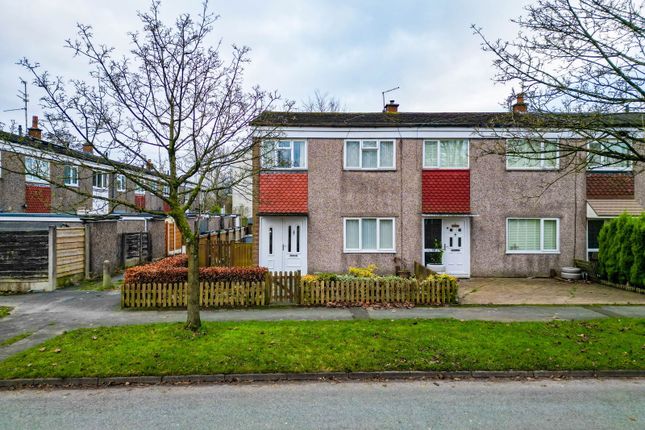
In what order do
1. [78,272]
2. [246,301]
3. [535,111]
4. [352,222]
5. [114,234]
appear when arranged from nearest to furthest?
[535,111] → [246,301] → [78,272] → [352,222] → [114,234]

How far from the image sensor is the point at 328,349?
24.5 feet

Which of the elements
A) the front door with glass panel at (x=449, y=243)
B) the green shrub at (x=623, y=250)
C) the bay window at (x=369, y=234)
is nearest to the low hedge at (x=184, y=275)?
the bay window at (x=369, y=234)

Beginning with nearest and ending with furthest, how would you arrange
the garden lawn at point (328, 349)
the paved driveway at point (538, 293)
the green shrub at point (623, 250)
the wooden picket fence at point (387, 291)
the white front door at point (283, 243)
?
the garden lawn at point (328, 349)
the wooden picket fence at point (387, 291)
the paved driveway at point (538, 293)
the green shrub at point (623, 250)
the white front door at point (283, 243)

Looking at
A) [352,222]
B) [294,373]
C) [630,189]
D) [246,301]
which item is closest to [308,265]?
[352,222]

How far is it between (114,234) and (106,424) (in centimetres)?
1452

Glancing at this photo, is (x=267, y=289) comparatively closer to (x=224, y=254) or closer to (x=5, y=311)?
(x=224, y=254)

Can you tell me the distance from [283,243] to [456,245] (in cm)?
688

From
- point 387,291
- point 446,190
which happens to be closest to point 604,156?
point 387,291

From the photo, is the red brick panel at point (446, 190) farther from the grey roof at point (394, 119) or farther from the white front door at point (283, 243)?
the white front door at point (283, 243)

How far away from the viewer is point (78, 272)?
51.2 ft

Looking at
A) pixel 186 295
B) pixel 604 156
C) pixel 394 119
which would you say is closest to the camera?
pixel 604 156

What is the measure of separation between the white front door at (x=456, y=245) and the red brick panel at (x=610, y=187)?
16.8 feet

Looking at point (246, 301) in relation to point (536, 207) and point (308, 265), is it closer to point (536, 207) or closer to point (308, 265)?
point (308, 265)

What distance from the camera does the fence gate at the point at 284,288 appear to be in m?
11.7
